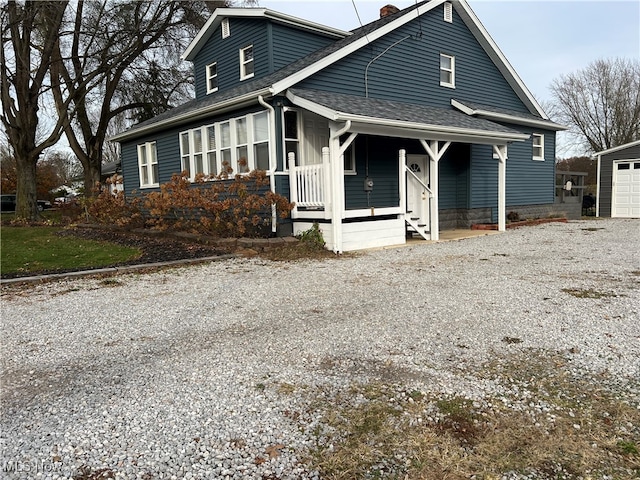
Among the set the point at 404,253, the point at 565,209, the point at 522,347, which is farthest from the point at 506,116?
the point at 522,347

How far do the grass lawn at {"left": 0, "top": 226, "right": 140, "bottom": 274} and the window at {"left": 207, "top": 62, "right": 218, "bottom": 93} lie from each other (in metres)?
5.94

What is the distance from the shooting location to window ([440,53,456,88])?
14314mm

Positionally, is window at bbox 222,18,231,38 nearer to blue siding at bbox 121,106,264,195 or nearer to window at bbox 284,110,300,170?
blue siding at bbox 121,106,264,195

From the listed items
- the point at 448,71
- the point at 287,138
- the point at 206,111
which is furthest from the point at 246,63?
the point at 448,71

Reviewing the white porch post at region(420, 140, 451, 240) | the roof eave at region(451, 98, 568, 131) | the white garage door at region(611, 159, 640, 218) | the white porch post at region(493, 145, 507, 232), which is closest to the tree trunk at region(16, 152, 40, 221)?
the white porch post at region(420, 140, 451, 240)

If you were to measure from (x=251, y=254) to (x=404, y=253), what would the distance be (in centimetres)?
301

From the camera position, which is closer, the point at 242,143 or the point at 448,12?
the point at 242,143

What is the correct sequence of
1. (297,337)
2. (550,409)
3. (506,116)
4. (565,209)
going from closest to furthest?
(550,409) < (297,337) < (506,116) < (565,209)

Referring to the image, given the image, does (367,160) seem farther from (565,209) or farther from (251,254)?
(565,209)

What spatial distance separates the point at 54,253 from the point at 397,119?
25.9 ft

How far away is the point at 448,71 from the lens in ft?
47.5

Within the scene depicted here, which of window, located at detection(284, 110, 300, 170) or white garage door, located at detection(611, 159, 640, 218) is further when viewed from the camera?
white garage door, located at detection(611, 159, 640, 218)

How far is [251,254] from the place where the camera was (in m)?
9.18

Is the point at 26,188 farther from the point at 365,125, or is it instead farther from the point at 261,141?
the point at 365,125
